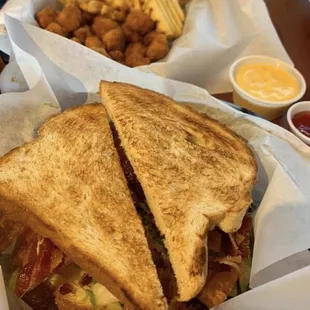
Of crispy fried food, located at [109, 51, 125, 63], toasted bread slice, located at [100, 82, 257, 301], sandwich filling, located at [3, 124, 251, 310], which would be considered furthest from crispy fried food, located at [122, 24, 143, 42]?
sandwich filling, located at [3, 124, 251, 310]

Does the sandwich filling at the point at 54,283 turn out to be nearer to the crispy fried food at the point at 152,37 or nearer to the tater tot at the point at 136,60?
the tater tot at the point at 136,60

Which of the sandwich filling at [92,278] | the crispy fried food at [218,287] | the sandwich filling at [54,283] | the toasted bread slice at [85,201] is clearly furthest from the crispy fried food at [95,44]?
the crispy fried food at [218,287]

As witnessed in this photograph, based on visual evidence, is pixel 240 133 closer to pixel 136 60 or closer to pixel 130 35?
pixel 136 60

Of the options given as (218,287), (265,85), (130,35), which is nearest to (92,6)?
(130,35)

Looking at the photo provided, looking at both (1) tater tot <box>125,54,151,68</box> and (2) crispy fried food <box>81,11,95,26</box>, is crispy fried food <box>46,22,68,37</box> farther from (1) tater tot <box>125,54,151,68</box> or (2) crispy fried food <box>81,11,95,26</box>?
(1) tater tot <box>125,54,151,68</box>

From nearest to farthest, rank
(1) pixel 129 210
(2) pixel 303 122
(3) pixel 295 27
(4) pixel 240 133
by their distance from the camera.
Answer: (1) pixel 129 210 < (4) pixel 240 133 < (2) pixel 303 122 < (3) pixel 295 27

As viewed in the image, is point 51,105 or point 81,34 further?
point 81,34

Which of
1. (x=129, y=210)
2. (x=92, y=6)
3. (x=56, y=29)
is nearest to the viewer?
(x=129, y=210)
